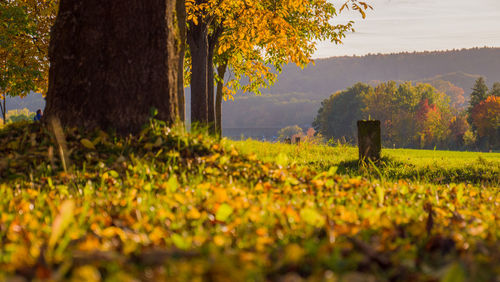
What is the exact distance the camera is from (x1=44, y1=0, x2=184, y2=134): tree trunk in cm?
543

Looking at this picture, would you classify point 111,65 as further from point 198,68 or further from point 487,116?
point 487,116

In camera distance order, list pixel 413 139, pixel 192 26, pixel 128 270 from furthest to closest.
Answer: pixel 413 139
pixel 192 26
pixel 128 270

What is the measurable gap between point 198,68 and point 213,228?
41.9ft

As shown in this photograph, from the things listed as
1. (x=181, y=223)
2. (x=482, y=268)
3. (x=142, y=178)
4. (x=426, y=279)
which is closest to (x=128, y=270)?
(x=181, y=223)

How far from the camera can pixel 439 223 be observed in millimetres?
3117

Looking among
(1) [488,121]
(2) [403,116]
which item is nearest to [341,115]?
(2) [403,116]

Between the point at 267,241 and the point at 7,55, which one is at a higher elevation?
the point at 7,55

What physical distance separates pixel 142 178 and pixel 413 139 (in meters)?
76.1

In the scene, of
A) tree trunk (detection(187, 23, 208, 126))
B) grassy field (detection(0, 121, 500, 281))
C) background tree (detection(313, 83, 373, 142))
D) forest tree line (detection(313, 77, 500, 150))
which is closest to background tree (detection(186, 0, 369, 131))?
tree trunk (detection(187, 23, 208, 126))

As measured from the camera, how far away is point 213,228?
2670 mm

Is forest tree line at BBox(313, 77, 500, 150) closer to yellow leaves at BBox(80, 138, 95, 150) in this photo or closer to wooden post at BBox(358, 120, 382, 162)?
wooden post at BBox(358, 120, 382, 162)

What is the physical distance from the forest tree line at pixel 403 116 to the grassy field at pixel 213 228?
6877cm

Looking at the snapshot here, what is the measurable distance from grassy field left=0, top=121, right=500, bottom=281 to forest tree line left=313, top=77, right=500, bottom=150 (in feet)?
226

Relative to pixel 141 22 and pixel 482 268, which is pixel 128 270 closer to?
pixel 482 268
